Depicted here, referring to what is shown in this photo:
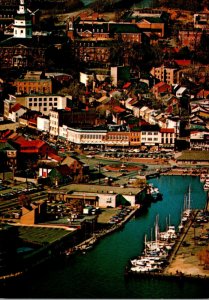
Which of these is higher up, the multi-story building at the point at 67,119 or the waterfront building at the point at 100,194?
the multi-story building at the point at 67,119

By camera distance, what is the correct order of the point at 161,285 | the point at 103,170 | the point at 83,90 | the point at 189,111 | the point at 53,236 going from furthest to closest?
1. the point at 83,90
2. the point at 189,111
3. the point at 103,170
4. the point at 53,236
5. the point at 161,285

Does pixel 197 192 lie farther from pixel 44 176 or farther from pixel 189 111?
pixel 189 111

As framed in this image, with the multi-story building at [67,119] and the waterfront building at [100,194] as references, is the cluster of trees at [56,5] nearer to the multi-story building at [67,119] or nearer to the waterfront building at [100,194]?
the multi-story building at [67,119]

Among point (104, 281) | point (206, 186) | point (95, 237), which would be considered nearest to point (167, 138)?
point (206, 186)

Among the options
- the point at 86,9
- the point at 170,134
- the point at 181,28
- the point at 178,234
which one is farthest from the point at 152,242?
the point at 86,9

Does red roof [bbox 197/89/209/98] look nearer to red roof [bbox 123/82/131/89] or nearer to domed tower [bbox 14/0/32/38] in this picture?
red roof [bbox 123/82/131/89]

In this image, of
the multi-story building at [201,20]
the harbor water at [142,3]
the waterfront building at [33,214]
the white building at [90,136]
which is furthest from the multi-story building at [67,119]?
the harbor water at [142,3]
